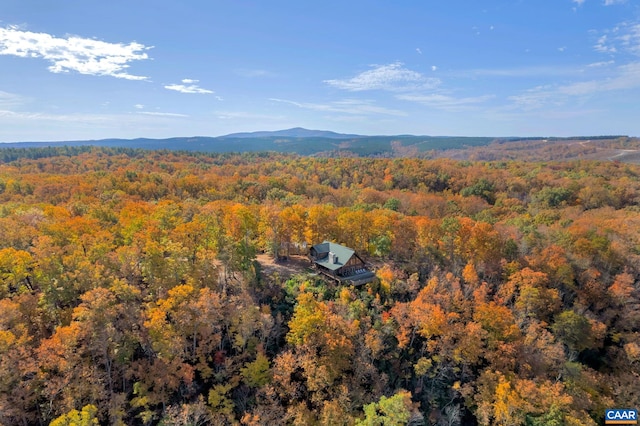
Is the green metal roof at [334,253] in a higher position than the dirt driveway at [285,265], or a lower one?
higher

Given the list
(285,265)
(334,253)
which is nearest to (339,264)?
(334,253)

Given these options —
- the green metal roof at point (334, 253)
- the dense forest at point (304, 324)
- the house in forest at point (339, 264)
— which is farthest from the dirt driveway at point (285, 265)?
the green metal roof at point (334, 253)

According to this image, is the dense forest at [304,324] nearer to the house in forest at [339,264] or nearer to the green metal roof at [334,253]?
the house in forest at [339,264]

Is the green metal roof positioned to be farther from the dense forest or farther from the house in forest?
the dense forest

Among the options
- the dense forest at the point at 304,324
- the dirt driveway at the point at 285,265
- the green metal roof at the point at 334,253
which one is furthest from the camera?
the dirt driveway at the point at 285,265

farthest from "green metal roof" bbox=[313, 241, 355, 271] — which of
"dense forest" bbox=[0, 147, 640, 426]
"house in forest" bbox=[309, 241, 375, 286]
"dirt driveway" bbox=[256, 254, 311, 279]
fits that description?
"dirt driveway" bbox=[256, 254, 311, 279]

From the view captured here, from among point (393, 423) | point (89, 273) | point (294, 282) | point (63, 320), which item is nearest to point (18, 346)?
point (63, 320)
